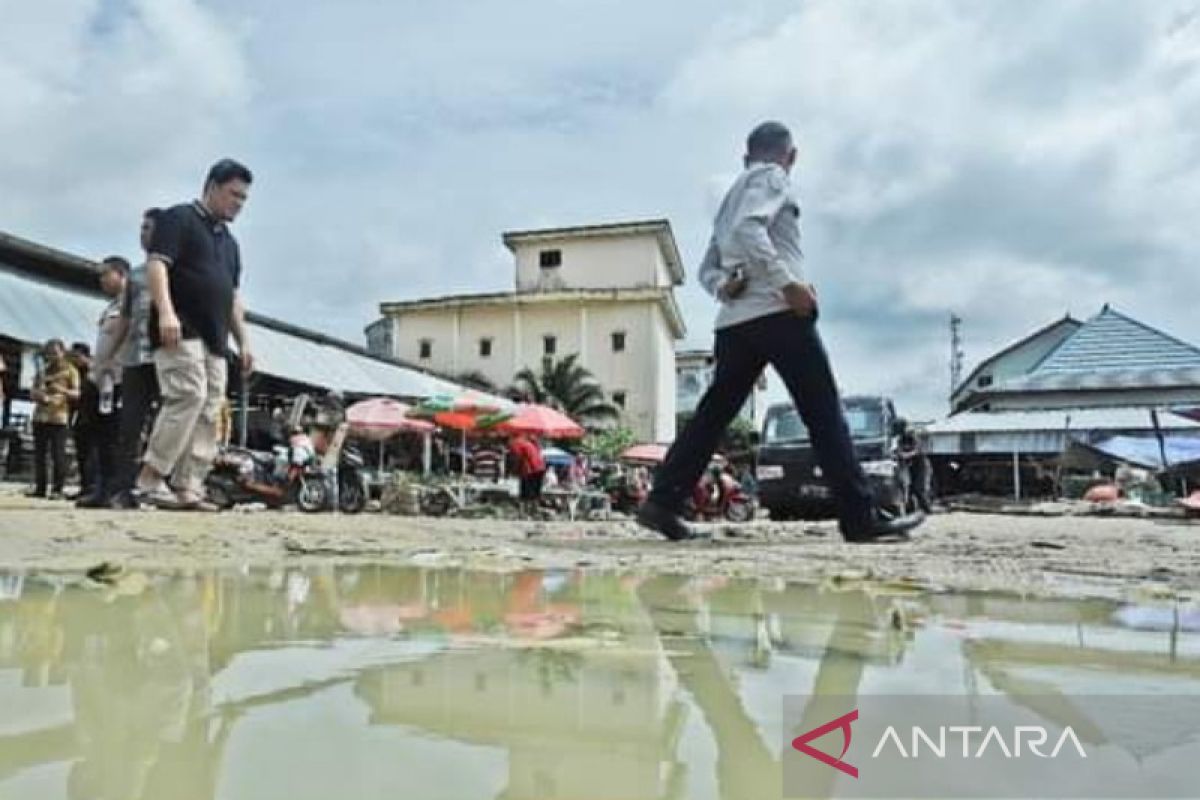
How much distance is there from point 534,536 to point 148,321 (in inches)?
85.5

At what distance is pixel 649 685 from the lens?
4.89 ft

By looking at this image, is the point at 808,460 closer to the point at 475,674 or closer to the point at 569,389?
the point at 475,674

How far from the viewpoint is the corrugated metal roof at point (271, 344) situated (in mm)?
13891

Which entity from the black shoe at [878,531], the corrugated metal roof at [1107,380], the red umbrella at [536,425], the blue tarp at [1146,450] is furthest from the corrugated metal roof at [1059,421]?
the black shoe at [878,531]

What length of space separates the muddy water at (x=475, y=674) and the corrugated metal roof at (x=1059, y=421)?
102 ft

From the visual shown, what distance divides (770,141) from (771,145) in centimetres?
2

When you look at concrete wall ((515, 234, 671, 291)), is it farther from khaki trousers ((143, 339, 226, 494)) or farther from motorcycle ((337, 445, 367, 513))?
khaki trousers ((143, 339, 226, 494))

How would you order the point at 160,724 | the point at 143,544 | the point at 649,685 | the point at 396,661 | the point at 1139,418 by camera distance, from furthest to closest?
the point at 1139,418 → the point at 143,544 → the point at 396,661 → the point at 649,685 → the point at 160,724

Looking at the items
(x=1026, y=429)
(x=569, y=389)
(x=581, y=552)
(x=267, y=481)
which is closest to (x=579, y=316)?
(x=569, y=389)

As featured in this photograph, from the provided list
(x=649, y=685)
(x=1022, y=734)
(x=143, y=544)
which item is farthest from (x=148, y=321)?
(x=1022, y=734)

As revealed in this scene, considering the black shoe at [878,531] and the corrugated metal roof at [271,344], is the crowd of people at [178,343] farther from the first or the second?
the corrugated metal roof at [271,344]

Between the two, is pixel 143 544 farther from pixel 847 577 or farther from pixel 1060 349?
pixel 1060 349

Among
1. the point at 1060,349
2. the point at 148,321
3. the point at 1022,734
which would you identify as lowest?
the point at 1022,734

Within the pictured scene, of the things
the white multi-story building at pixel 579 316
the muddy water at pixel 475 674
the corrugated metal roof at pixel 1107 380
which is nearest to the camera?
the muddy water at pixel 475 674
